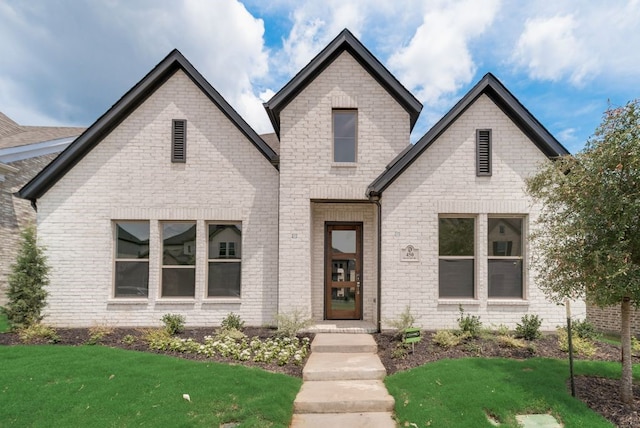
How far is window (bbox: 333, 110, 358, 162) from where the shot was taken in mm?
10047

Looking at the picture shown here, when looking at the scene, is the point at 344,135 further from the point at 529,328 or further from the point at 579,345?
the point at 579,345

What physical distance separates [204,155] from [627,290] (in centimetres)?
957

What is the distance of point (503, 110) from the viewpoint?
9758 mm

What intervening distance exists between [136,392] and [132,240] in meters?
5.46

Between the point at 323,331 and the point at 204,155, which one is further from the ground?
the point at 204,155

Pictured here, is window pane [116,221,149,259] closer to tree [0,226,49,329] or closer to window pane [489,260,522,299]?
tree [0,226,49,329]

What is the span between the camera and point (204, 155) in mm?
10211

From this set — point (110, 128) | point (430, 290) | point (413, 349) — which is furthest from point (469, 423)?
point (110, 128)

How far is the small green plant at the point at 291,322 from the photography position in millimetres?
8766

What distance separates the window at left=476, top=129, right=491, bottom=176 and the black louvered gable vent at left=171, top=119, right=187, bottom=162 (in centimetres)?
802

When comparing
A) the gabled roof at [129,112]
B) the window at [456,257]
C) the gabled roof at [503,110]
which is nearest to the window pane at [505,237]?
the window at [456,257]

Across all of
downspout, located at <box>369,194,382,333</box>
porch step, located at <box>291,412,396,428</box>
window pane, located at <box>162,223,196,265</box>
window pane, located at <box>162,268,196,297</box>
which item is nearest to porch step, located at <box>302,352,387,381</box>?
porch step, located at <box>291,412,396,428</box>

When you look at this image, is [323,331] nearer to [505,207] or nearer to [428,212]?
[428,212]

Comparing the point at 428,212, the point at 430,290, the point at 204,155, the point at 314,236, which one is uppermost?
the point at 204,155
